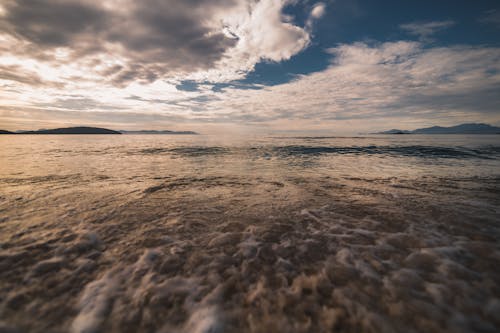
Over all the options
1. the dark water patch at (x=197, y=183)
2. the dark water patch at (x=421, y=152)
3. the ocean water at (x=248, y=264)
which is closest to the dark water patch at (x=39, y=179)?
the ocean water at (x=248, y=264)

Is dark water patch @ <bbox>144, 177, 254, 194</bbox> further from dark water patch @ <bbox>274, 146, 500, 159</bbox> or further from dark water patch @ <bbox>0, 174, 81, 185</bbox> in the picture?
dark water patch @ <bbox>274, 146, 500, 159</bbox>

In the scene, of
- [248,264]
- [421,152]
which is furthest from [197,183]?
[421,152]

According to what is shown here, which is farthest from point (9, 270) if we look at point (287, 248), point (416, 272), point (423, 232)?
point (423, 232)

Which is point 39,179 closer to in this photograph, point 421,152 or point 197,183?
point 197,183

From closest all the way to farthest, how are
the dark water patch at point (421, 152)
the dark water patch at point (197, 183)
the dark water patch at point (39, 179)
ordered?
the dark water patch at point (197, 183)
the dark water patch at point (39, 179)
the dark water patch at point (421, 152)

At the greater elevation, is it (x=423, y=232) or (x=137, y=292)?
(x=423, y=232)

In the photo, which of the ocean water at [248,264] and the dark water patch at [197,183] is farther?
the dark water patch at [197,183]

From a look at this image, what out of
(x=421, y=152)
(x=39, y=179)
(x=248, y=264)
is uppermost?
(x=421, y=152)

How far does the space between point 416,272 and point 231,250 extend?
3868mm

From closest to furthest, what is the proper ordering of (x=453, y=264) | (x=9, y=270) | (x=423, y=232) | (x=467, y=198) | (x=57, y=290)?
(x=57, y=290) < (x=9, y=270) < (x=453, y=264) < (x=423, y=232) < (x=467, y=198)

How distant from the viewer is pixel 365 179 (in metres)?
12.1

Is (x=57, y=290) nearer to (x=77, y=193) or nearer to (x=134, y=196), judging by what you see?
(x=134, y=196)

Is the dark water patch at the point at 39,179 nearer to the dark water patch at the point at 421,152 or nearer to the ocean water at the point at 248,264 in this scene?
the ocean water at the point at 248,264

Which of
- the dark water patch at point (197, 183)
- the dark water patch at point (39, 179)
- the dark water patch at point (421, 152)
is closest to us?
the dark water patch at point (197, 183)
